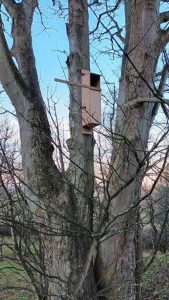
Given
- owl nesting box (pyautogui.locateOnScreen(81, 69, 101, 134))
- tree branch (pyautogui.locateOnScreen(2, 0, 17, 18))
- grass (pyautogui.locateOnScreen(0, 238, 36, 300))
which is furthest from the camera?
tree branch (pyautogui.locateOnScreen(2, 0, 17, 18))

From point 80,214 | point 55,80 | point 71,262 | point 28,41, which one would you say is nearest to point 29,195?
point 80,214

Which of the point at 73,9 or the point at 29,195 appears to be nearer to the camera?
the point at 29,195

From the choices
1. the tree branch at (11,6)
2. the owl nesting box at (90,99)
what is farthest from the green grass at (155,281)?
the tree branch at (11,6)

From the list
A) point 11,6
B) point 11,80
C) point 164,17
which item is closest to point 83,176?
point 11,80

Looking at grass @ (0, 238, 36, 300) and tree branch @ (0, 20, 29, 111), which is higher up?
tree branch @ (0, 20, 29, 111)

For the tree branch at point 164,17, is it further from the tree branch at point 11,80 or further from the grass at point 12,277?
the grass at point 12,277

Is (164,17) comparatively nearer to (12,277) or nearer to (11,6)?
(11,6)

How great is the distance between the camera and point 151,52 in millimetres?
3309

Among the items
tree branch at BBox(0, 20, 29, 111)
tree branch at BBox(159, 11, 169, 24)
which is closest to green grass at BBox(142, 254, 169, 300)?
tree branch at BBox(0, 20, 29, 111)

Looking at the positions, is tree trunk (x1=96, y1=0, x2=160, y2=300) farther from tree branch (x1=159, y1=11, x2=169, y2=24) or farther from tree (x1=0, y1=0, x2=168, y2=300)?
tree branch (x1=159, y1=11, x2=169, y2=24)

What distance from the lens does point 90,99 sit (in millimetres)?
3463

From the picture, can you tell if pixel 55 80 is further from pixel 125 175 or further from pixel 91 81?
pixel 125 175

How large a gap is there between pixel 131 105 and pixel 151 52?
52 cm

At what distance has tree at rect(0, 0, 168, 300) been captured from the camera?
10.0 feet
